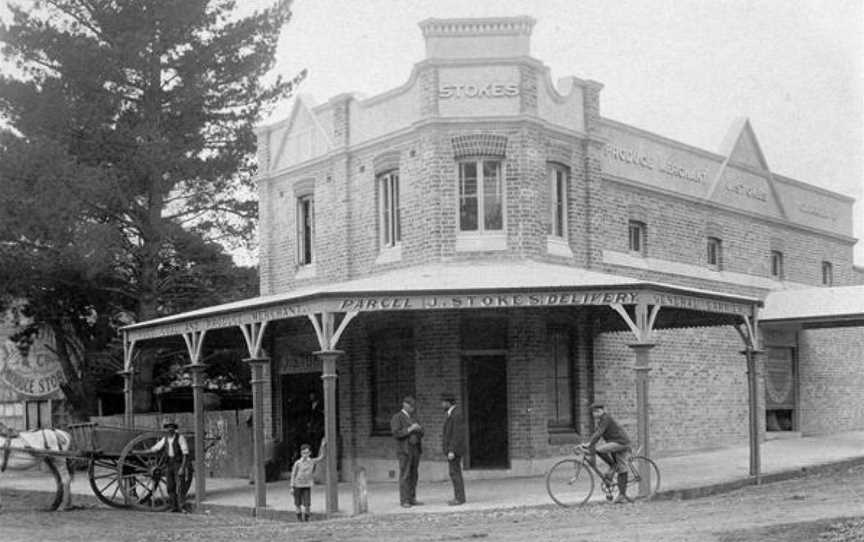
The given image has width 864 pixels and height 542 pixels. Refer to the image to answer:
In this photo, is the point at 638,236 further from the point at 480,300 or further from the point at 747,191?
the point at 480,300

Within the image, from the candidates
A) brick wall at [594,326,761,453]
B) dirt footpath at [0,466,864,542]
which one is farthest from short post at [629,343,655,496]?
brick wall at [594,326,761,453]

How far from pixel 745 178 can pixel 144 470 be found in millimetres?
15530

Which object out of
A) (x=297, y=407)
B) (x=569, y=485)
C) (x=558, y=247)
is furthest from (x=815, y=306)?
(x=297, y=407)

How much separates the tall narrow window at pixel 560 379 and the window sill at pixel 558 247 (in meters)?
1.35

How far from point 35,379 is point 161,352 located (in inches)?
157

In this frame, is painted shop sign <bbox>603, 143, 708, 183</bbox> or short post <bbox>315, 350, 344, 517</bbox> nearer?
short post <bbox>315, 350, 344, 517</bbox>

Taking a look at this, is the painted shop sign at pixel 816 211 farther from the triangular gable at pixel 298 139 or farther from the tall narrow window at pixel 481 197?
the triangular gable at pixel 298 139

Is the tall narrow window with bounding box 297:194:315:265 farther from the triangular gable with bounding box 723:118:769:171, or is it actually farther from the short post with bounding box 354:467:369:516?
the triangular gable with bounding box 723:118:769:171

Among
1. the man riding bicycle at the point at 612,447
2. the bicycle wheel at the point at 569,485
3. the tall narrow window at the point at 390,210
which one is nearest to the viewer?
the bicycle wheel at the point at 569,485

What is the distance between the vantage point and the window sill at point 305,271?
79.5ft

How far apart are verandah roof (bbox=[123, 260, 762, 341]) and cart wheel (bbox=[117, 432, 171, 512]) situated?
6.87 ft

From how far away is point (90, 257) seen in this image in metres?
27.0

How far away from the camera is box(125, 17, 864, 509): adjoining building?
62.7 ft

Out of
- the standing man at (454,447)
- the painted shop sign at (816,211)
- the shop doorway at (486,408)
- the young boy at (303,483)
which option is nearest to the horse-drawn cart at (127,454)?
the young boy at (303,483)
